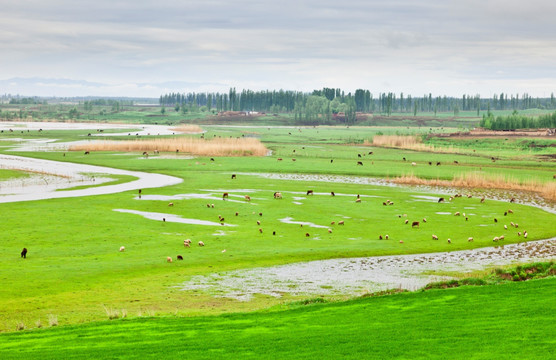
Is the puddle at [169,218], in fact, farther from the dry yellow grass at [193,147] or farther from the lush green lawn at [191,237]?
the dry yellow grass at [193,147]

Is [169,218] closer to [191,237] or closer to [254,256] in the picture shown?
[191,237]

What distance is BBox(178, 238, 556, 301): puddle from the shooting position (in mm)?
29422

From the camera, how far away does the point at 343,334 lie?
61.8 ft

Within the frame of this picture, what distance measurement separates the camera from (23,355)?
57.4 ft

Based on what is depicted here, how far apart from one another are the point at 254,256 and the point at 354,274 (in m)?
5.98

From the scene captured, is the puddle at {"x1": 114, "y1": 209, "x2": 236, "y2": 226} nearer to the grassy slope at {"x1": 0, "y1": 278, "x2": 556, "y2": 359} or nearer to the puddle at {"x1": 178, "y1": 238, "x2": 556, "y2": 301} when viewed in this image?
the puddle at {"x1": 178, "y1": 238, "x2": 556, "y2": 301}

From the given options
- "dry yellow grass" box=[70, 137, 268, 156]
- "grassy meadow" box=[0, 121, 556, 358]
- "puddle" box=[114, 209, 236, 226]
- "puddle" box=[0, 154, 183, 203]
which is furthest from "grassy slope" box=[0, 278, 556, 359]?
"dry yellow grass" box=[70, 137, 268, 156]

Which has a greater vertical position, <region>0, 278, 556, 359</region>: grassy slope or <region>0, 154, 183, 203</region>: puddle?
<region>0, 278, 556, 359</region>: grassy slope

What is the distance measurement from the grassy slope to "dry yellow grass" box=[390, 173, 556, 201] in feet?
162

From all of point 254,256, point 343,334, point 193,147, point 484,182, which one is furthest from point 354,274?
point 193,147

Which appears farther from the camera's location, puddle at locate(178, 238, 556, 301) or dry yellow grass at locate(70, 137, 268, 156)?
dry yellow grass at locate(70, 137, 268, 156)

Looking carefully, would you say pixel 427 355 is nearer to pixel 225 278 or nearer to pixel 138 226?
pixel 225 278

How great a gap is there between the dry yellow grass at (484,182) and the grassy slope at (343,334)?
162 ft

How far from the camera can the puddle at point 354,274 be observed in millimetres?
29422
